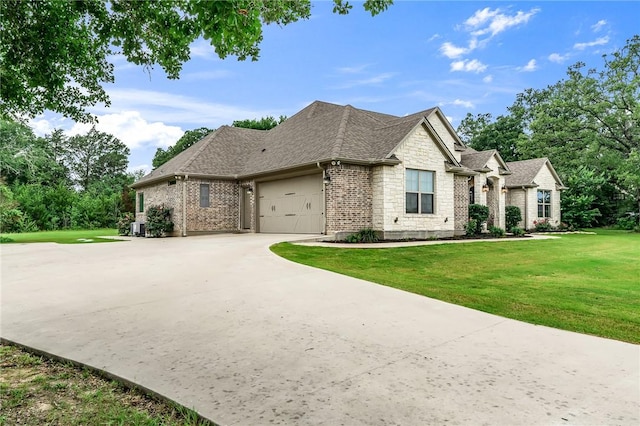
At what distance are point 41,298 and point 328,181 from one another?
10.7 m

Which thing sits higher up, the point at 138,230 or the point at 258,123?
the point at 258,123

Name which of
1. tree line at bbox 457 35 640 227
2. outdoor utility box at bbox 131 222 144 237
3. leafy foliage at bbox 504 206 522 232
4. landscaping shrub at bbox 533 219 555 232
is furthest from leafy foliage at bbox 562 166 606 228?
outdoor utility box at bbox 131 222 144 237

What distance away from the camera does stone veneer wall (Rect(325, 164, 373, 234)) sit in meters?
15.1

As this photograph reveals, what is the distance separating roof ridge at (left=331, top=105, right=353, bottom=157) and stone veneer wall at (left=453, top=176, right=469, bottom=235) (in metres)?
6.07

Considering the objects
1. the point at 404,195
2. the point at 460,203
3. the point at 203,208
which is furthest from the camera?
the point at 203,208

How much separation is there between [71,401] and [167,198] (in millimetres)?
18729

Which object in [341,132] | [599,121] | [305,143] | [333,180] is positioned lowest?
[333,180]

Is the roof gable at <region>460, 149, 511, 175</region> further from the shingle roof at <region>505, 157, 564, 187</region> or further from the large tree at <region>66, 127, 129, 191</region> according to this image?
the large tree at <region>66, 127, 129, 191</region>

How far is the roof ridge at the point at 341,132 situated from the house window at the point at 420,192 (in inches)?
121

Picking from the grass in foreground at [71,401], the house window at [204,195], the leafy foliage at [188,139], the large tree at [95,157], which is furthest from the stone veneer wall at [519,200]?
the large tree at [95,157]

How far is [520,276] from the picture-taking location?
8773 mm

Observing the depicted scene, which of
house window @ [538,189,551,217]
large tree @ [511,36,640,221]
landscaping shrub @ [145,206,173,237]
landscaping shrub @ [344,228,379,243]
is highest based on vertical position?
large tree @ [511,36,640,221]

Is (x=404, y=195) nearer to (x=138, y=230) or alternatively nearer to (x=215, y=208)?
(x=215, y=208)

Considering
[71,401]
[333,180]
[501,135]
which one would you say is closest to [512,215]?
[333,180]
